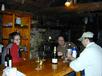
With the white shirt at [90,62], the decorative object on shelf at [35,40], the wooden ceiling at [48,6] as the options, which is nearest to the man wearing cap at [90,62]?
the white shirt at [90,62]

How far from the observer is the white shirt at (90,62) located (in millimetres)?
3605

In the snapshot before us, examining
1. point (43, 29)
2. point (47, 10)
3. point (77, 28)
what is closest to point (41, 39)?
point (43, 29)

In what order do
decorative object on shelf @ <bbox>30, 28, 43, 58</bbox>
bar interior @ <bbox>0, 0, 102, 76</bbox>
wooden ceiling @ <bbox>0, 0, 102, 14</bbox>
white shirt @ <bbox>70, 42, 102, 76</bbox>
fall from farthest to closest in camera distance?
decorative object on shelf @ <bbox>30, 28, 43, 58</bbox> < wooden ceiling @ <bbox>0, 0, 102, 14</bbox> < bar interior @ <bbox>0, 0, 102, 76</bbox> < white shirt @ <bbox>70, 42, 102, 76</bbox>

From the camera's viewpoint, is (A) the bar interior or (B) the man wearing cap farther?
(A) the bar interior

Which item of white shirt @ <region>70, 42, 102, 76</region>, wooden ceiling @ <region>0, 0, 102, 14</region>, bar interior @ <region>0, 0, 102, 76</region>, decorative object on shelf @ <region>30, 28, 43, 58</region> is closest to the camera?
white shirt @ <region>70, 42, 102, 76</region>

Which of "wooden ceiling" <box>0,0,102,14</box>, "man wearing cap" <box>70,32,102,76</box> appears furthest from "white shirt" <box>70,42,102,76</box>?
"wooden ceiling" <box>0,0,102,14</box>

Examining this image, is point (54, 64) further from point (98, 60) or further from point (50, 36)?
point (50, 36)

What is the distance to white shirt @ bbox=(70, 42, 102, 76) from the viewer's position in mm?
3605

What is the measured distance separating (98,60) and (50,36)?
501 centimetres

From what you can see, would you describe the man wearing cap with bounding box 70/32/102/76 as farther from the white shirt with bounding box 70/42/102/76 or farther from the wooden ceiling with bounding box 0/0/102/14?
the wooden ceiling with bounding box 0/0/102/14

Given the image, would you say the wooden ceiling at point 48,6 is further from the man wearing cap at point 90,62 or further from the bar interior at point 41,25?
the man wearing cap at point 90,62

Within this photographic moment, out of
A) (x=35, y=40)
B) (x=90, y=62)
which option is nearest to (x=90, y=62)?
(x=90, y=62)

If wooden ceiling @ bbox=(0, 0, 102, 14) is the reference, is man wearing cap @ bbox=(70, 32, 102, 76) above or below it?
below

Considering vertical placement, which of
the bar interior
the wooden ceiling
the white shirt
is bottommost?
the white shirt
